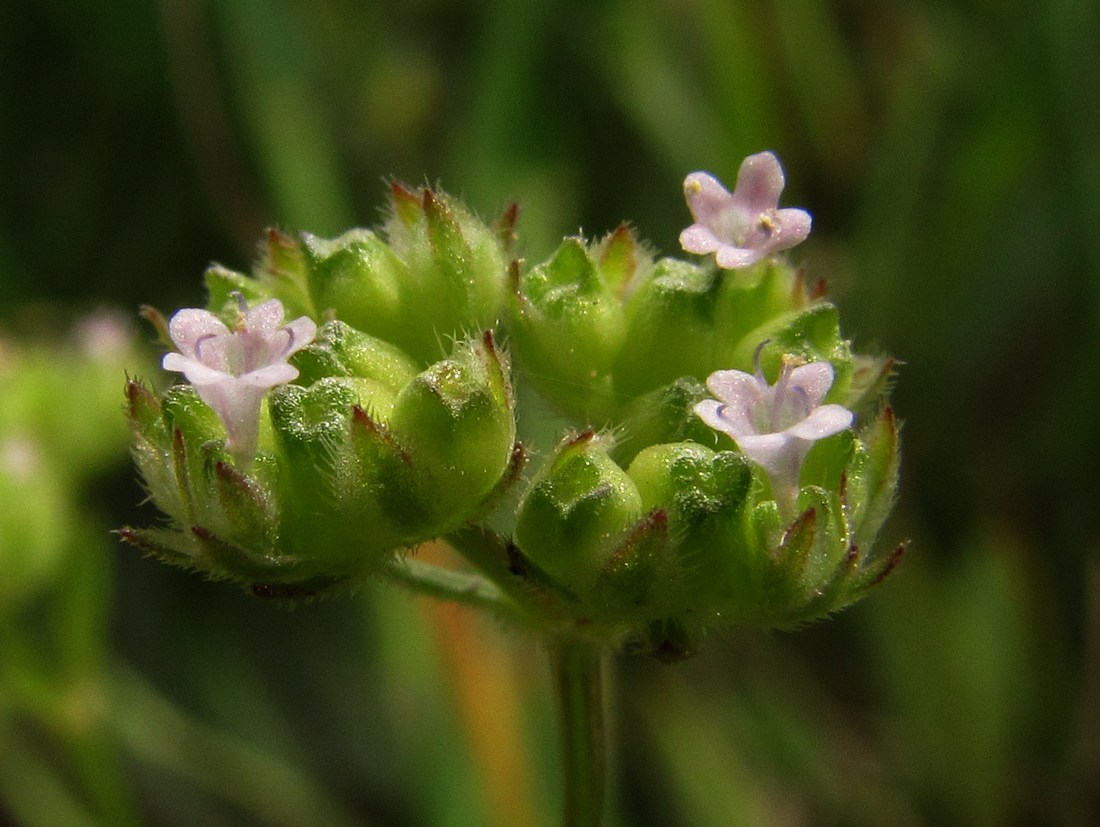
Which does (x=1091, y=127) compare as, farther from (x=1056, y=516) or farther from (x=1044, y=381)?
(x=1056, y=516)

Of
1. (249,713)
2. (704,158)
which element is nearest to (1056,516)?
(704,158)

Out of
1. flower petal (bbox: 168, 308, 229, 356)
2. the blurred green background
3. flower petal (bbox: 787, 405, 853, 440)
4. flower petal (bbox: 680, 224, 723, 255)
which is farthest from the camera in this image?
the blurred green background

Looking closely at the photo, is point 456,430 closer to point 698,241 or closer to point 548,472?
point 548,472

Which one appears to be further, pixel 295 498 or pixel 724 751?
pixel 724 751

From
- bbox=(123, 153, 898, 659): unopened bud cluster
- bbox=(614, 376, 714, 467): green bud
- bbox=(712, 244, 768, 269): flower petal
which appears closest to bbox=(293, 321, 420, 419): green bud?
bbox=(123, 153, 898, 659): unopened bud cluster

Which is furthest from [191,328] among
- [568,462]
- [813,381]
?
[813,381]

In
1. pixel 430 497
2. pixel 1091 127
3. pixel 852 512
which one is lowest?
pixel 1091 127

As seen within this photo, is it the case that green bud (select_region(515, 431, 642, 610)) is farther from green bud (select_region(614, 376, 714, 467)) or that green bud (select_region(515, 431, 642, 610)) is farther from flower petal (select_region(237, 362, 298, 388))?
flower petal (select_region(237, 362, 298, 388))
